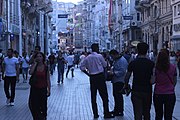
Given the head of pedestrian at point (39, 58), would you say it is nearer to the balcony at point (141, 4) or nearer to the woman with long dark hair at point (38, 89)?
the woman with long dark hair at point (38, 89)

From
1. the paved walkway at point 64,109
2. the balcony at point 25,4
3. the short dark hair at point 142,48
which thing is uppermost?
the balcony at point 25,4

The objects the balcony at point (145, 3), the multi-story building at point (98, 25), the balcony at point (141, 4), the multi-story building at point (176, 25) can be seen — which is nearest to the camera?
the multi-story building at point (176, 25)

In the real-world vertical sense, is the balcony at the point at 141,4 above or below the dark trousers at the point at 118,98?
above

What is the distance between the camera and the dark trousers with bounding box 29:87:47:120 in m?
10.5

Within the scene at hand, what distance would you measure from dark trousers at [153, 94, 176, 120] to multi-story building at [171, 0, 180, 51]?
124 feet

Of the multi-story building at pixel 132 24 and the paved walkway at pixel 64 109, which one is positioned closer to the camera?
the paved walkway at pixel 64 109

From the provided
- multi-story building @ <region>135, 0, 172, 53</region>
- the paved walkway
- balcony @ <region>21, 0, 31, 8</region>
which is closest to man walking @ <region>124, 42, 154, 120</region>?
the paved walkway

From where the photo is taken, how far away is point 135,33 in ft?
252

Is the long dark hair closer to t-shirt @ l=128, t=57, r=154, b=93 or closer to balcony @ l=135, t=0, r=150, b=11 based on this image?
t-shirt @ l=128, t=57, r=154, b=93

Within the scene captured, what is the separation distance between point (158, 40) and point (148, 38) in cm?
716

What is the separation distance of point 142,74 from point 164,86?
0.48 meters

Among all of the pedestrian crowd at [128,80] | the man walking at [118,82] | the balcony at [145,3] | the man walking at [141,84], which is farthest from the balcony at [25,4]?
the man walking at [141,84]

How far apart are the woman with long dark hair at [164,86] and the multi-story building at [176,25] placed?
37.7 metres

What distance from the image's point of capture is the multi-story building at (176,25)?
46853 mm
